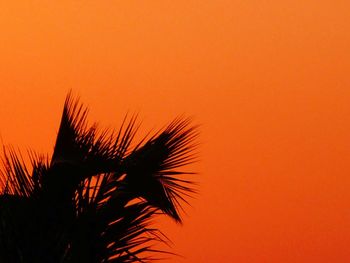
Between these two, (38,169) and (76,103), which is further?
(76,103)

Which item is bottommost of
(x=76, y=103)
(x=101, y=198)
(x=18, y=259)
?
(x=18, y=259)

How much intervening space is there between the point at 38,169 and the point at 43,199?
260 millimetres

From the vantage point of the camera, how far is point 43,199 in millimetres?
8641

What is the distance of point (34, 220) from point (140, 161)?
2.92ft

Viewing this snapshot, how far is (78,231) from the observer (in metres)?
8.57

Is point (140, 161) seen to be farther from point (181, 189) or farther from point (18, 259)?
point (18, 259)

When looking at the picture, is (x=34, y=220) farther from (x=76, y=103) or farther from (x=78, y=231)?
(x=76, y=103)

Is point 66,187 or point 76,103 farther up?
point 76,103

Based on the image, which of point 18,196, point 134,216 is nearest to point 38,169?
point 18,196

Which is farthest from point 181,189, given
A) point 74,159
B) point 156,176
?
point 74,159

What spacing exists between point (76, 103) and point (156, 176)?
978mm

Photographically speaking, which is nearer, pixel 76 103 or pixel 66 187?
pixel 66 187

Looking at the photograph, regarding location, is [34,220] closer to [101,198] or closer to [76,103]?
[101,198]

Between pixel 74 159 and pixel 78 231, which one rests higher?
pixel 74 159
